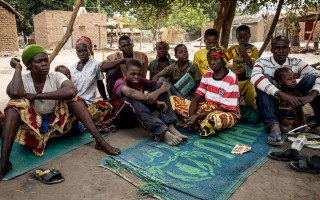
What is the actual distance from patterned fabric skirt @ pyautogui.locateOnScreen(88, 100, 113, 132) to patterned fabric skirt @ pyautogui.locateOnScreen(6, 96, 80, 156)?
49cm

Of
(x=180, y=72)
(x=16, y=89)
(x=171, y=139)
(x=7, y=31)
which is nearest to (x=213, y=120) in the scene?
(x=171, y=139)

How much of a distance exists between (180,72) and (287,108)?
68.6 inches

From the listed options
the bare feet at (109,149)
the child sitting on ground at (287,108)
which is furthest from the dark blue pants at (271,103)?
the bare feet at (109,149)

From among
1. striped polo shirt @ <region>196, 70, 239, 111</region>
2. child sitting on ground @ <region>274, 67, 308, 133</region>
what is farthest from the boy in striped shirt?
striped polo shirt @ <region>196, 70, 239, 111</region>

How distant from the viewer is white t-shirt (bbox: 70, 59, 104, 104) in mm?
4117

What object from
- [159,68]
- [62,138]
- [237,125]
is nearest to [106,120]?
[62,138]

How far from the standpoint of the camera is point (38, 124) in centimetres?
289

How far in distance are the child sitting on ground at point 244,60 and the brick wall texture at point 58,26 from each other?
2359 cm

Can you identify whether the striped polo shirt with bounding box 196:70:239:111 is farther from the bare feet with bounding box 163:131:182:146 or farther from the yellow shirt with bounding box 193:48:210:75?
the yellow shirt with bounding box 193:48:210:75

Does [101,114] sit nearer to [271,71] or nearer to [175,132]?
[175,132]

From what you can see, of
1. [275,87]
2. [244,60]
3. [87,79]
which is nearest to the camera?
[275,87]

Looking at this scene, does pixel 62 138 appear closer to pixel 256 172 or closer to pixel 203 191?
pixel 203 191

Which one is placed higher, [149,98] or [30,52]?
[30,52]

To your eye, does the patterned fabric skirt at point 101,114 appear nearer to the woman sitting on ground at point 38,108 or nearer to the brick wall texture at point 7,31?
the woman sitting on ground at point 38,108
